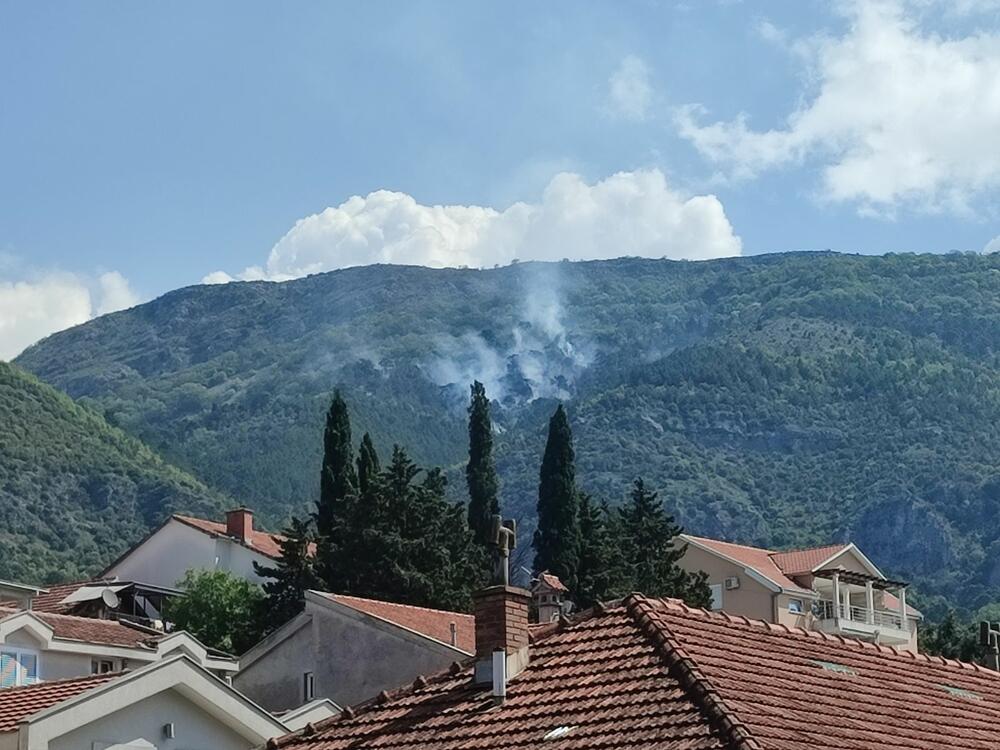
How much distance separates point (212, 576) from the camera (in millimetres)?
65750

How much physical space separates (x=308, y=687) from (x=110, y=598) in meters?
23.4

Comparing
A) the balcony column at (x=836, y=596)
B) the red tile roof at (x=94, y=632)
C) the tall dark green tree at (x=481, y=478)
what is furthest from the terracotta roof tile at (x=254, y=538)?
the balcony column at (x=836, y=596)

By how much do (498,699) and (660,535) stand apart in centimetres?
5546

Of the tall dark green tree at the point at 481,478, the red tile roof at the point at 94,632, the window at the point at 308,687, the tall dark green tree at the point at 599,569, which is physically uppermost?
the tall dark green tree at the point at 481,478

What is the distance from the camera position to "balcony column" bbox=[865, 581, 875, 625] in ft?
273

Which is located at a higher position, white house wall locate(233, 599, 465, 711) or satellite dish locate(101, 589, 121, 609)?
satellite dish locate(101, 589, 121, 609)

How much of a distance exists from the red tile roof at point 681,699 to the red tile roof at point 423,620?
2098 cm

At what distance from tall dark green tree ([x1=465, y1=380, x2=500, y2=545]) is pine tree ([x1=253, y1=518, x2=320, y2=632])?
55.0 feet

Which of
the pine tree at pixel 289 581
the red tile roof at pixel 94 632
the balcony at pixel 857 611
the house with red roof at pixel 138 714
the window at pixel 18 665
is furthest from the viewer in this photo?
the balcony at pixel 857 611

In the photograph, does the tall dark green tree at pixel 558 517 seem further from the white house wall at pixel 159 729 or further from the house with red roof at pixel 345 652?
the white house wall at pixel 159 729

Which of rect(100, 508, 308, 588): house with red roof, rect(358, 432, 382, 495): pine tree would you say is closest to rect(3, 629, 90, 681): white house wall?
rect(358, 432, 382, 495): pine tree

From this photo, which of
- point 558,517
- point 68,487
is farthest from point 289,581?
point 68,487

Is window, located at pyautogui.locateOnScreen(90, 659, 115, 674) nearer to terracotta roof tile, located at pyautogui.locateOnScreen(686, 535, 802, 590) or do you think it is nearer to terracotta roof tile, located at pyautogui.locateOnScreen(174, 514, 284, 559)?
terracotta roof tile, located at pyautogui.locateOnScreen(174, 514, 284, 559)

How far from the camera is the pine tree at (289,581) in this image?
6225cm
